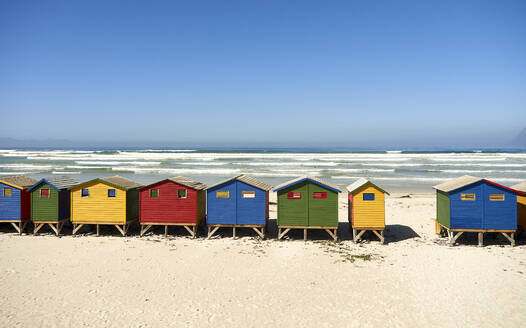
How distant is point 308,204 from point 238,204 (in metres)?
3.73

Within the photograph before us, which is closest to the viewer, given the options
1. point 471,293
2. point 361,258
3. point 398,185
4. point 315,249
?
point 471,293

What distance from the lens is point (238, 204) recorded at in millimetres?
18000

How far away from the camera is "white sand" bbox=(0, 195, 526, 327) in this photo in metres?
Answer: 9.91

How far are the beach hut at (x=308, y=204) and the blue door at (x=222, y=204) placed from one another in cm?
244

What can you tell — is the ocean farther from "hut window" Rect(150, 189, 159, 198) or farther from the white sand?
the white sand

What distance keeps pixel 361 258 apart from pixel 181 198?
31.8 ft

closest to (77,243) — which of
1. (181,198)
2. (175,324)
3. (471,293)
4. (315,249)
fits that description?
(181,198)

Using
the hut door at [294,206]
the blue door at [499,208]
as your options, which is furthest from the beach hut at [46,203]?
the blue door at [499,208]

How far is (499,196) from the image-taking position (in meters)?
16.6

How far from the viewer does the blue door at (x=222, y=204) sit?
1805 cm

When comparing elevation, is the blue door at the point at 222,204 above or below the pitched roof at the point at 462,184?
below

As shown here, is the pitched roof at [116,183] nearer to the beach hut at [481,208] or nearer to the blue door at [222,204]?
the blue door at [222,204]

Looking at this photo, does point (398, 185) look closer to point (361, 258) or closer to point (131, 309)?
point (361, 258)

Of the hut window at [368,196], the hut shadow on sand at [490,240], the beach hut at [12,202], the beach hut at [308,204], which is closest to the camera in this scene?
the hut shadow on sand at [490,240]
